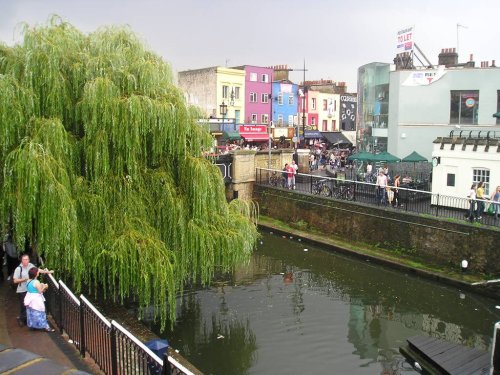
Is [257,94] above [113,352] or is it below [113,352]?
above

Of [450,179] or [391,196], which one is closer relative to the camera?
[391,196]

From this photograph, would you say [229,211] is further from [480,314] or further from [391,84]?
[391,84]

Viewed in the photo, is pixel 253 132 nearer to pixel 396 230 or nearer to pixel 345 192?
pixel 345 192

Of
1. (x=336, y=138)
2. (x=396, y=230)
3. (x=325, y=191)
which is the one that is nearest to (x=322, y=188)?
(x=325, y=191)

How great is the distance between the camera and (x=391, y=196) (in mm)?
21219

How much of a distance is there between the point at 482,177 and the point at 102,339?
18.0m

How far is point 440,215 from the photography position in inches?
738

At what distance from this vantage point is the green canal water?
1155 centimetres

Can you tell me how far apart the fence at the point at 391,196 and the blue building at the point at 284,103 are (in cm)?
2438

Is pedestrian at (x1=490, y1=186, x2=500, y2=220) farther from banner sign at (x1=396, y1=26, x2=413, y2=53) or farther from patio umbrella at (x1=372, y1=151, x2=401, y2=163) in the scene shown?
banner sign at (x1=396, y1=26, x2=413, y2=53)

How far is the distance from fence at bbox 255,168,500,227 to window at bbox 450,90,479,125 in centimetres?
729

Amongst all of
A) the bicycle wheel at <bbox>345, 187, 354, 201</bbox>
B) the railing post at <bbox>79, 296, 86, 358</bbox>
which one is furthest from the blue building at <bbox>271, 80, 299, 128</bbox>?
the railing post at <bbox>79, 296, 86, 358</bbox>

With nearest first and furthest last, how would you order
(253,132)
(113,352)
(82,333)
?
(113,352)
(82,333)
(253,132)

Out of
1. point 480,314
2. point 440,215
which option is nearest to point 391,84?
point 440,215
